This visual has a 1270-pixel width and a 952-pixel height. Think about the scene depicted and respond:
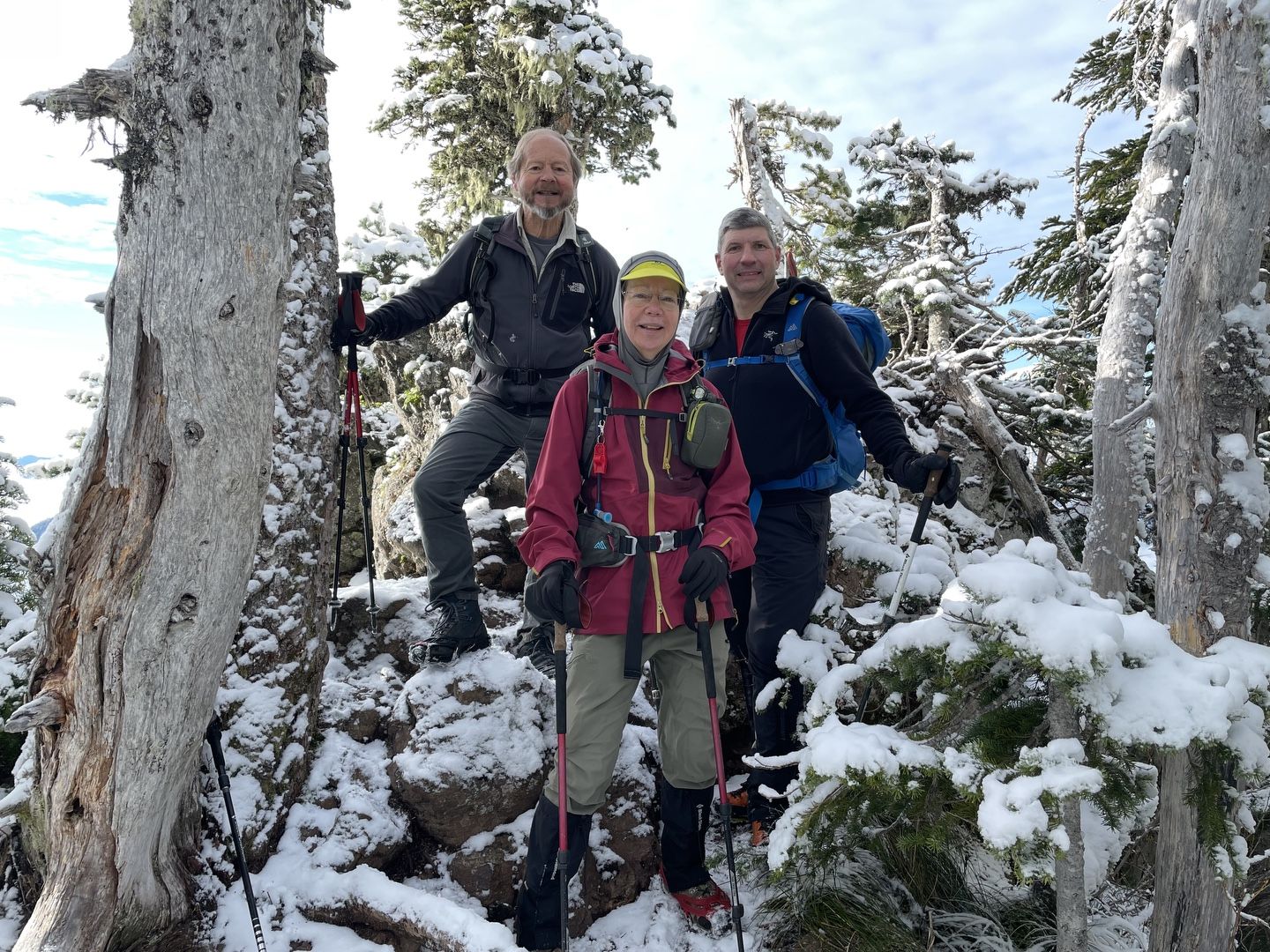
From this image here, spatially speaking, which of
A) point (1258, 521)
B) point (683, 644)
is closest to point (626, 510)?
point (683, 644)

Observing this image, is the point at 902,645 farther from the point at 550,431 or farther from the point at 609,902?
the point at 609,902

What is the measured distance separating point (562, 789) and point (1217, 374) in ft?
14.6

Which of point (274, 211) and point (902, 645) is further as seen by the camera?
point (274, 211)

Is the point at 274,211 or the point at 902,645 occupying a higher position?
A: the point at 274,211

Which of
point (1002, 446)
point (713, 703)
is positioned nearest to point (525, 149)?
point (713, 703)

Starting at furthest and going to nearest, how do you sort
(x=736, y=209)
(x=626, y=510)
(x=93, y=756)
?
(x=736, y=209), (x=626, y=510), (x=93, y=756)

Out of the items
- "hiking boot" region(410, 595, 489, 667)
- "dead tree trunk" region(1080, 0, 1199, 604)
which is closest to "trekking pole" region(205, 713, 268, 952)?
"hiking boot" region(410, 595, 489, 667)

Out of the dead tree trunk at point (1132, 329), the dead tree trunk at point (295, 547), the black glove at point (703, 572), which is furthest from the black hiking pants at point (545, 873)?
the dead tree trunk at point (1132, 329)

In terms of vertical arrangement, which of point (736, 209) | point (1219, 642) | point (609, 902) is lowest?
point (609, 902)

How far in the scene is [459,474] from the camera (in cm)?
420

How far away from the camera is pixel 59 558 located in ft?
10.2

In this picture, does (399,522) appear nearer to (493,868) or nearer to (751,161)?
(493,868)

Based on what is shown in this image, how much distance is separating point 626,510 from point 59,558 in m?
2.55

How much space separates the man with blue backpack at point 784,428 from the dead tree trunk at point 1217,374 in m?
1.91
